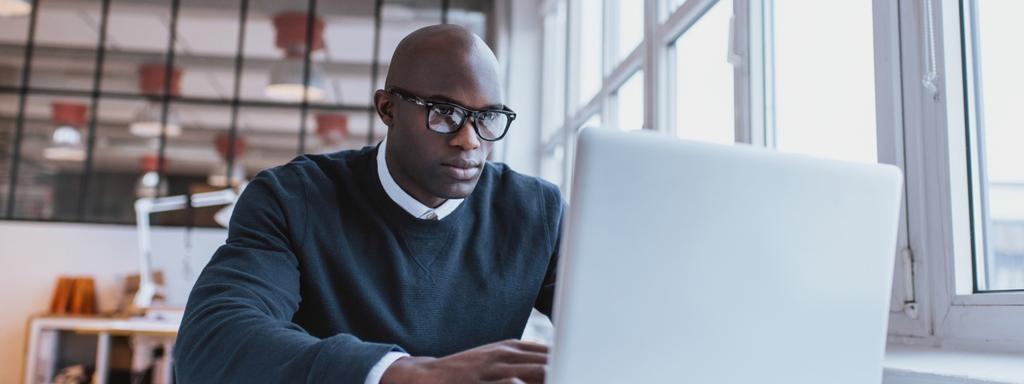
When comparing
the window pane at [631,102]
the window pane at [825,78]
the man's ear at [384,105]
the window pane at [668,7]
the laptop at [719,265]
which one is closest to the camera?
the laptop at [719,265]

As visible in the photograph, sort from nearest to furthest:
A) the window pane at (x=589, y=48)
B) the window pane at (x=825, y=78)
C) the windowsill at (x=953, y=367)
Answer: the windowsill at (x=953, y=367) → the window pane at (x=825, y=78) → the window pane at (x=589, y=48)

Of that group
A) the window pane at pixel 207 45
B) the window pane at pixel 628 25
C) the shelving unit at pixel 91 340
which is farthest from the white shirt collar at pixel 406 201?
the window pane at pixel 207 45

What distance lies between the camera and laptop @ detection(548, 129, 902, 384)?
0.58 m

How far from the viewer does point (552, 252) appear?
1.34m

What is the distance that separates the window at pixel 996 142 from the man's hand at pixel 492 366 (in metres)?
0.84

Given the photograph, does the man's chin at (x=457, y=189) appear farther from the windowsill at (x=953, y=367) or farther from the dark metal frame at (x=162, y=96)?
the dark metal frame at (x=162, y=96)

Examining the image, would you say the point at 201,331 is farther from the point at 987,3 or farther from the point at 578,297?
the point at 987,3

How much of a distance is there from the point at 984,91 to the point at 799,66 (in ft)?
1.96

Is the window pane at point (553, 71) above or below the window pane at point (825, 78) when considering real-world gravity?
above

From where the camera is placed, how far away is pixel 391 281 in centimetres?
123

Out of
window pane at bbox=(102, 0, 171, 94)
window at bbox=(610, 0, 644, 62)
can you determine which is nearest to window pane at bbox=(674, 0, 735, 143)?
window at bbox=(610, 0, 644, 62)

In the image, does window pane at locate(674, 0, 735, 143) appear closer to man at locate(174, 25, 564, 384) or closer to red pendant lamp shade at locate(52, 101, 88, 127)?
man at locate(174, 25, 564, 384)

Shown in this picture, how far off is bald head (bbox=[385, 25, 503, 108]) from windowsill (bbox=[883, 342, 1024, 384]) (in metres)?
0.61

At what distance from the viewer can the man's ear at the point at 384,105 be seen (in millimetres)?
1278
